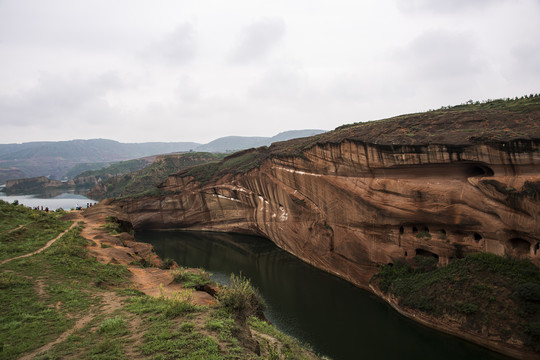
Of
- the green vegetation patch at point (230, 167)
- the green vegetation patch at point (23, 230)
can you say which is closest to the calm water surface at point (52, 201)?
the green vegetation patch at point (230, 167)

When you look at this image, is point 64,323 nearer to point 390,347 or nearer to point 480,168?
Result: point 390,347

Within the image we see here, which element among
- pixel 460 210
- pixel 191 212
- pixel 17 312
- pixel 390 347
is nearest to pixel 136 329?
pixel 17 312

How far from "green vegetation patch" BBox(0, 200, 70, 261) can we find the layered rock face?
55.5 feet

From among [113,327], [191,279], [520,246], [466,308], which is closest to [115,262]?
[191,279]

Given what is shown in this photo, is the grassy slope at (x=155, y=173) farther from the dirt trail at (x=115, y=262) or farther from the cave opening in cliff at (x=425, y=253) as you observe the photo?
the cave opening in cliff at (x=425, y=253)

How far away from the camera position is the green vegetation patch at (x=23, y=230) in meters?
13.5

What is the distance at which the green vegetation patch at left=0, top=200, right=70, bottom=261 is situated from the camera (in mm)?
13491

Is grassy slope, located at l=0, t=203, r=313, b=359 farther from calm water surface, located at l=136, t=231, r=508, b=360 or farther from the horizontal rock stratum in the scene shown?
the horizontal rock stratum

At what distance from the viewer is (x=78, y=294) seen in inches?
381

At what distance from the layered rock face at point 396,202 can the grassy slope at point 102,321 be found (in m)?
10.5

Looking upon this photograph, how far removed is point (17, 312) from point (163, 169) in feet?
193

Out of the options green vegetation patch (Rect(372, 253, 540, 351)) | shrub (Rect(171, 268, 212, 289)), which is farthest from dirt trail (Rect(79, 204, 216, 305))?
green vegetation patch (Rect(372, 253, 540, 351))

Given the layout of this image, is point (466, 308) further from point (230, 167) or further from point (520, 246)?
point (230, 167)

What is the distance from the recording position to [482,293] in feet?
44.8
